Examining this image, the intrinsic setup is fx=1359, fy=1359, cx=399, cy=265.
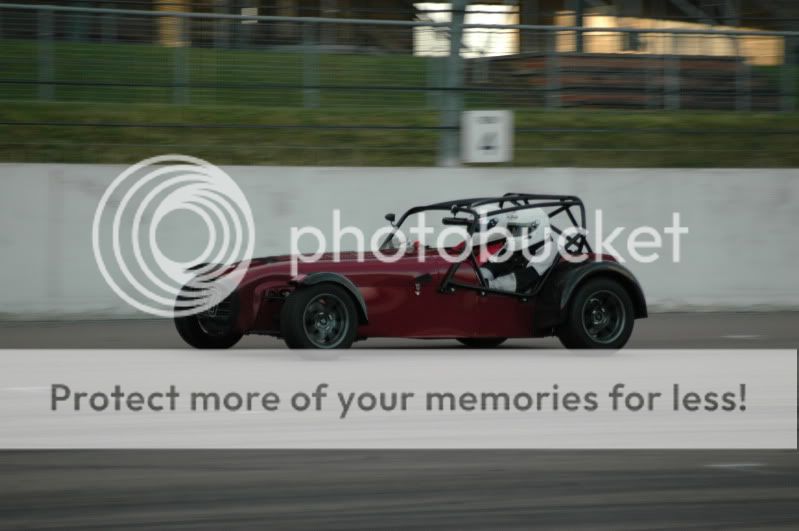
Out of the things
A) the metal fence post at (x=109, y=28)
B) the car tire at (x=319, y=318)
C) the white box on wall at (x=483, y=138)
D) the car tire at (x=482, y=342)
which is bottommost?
the car tire at (x=482, y=342)

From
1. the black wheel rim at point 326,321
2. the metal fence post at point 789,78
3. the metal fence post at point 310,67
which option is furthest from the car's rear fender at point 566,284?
the metal fence post at point 789,78

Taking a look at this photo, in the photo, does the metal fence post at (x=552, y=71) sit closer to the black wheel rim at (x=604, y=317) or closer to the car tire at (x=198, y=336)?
the black wheel rim at (x=604, y=317)

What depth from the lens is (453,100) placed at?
587 inches

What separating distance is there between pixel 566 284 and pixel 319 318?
199cm

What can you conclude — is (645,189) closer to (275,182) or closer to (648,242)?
(648,242)

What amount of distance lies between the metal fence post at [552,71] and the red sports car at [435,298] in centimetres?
497

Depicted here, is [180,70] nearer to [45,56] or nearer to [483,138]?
[45,56]

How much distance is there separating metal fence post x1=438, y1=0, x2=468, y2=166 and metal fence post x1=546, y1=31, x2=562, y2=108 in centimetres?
139

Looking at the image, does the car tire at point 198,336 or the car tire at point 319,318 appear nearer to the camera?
the car tire at point 319,318

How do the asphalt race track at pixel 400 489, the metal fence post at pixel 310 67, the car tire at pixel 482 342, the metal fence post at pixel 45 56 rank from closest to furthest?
the asphalt race track at pixel 400 489
the car tire at pixel 482 342
the metal fence post at pixel 45 56
the metal fence post at pixel 310 67

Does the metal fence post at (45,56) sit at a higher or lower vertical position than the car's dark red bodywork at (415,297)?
higher

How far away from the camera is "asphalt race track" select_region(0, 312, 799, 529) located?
16.8ft

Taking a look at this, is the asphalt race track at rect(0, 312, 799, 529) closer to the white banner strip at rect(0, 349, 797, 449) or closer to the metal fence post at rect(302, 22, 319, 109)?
the white banner strip at rect(0, 349, 797, 449)

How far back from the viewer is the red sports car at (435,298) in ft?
32.2
